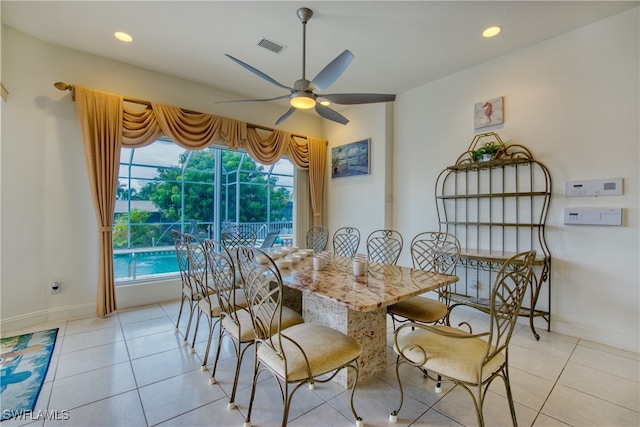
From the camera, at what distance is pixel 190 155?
14.7ft

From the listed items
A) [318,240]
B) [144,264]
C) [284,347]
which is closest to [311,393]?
[284,347]

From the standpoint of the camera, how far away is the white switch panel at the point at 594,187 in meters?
2.47

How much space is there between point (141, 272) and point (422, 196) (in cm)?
415

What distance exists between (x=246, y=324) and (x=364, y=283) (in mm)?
829

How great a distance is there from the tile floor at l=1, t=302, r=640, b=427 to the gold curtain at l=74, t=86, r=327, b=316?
41.3 inches

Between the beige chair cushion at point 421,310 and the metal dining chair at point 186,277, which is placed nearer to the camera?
the beige chair cushion at point 421,310

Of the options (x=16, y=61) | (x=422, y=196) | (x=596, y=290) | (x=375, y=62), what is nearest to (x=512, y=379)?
(x=596, y=290)

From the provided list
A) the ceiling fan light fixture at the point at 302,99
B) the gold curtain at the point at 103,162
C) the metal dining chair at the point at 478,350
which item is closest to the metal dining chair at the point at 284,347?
the metal dining chair at the point at 478,350

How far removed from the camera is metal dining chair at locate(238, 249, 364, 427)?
4.43 ft

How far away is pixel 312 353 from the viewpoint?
1445mm

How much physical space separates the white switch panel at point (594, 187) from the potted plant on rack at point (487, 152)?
694 millimetres

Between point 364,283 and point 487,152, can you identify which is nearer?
point 364,283

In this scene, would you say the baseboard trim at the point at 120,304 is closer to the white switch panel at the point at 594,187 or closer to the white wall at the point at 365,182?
the white wall at the point at 365,182

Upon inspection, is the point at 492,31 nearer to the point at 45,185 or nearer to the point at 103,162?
the point at 103,162
